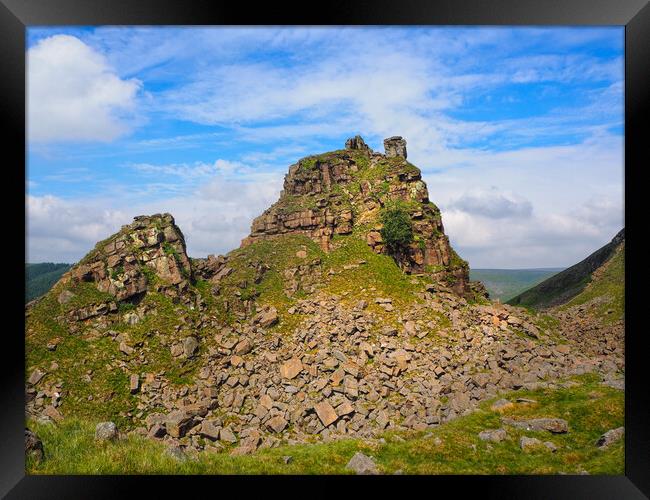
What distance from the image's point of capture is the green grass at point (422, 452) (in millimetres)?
10477

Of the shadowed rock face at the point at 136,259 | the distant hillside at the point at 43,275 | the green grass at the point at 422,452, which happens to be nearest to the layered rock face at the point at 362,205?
the shadowed rock face at the point at 136,259

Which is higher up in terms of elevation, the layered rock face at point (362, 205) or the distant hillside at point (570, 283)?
the layered rock face at point (362, 205)

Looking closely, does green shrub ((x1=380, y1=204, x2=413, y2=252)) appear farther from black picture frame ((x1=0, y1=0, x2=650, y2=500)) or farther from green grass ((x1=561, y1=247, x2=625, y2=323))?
black picture frame ((x1=0, y1=0, x2=650, y2=500))

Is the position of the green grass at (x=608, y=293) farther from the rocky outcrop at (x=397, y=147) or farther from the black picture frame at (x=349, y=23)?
the black picture frame at (x=349, y=23)

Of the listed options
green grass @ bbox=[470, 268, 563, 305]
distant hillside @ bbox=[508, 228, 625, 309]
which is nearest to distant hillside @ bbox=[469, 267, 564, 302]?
green grass @ bbox=[470, 268, 563, 305]

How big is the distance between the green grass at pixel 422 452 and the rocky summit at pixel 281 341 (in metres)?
1.32

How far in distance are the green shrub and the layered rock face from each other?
0.47m

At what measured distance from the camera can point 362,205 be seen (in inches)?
1189

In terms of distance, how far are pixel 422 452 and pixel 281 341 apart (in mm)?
9729

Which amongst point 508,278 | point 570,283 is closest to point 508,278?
point 508,278

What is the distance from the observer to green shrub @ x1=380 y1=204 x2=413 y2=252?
26875mm

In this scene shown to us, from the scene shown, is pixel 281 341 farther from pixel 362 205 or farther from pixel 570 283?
pixel 570 283

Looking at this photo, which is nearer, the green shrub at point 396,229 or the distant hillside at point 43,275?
the green shrub at point 396,229
